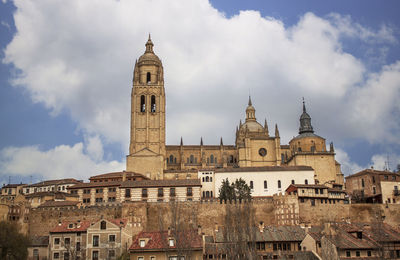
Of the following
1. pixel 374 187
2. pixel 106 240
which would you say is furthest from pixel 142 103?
pixel 106 240

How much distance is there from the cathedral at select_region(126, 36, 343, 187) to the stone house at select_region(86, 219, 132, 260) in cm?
3682

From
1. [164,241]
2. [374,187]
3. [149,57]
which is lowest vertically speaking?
[164,241]

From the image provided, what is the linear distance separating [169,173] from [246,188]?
76.9 ft

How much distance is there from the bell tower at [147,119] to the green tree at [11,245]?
129 ft

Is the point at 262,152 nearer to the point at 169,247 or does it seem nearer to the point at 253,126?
the point at 253,126

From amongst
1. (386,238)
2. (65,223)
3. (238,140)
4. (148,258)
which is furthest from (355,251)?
(238,140)

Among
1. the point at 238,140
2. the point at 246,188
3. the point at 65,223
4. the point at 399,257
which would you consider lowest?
the point at 399,257

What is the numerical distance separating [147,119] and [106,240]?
49.9m

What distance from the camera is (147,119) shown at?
103m

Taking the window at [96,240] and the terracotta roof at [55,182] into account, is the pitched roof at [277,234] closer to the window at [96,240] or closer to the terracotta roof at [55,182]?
the window at [96,240]

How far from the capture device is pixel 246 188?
74562 mm

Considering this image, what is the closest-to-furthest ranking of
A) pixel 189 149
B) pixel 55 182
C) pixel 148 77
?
1. pixel 55 182
2. pixel 189 149
3. pixel 148 77

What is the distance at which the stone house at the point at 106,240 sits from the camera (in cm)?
5431

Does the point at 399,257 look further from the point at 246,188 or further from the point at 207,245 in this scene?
the point at 246,188
